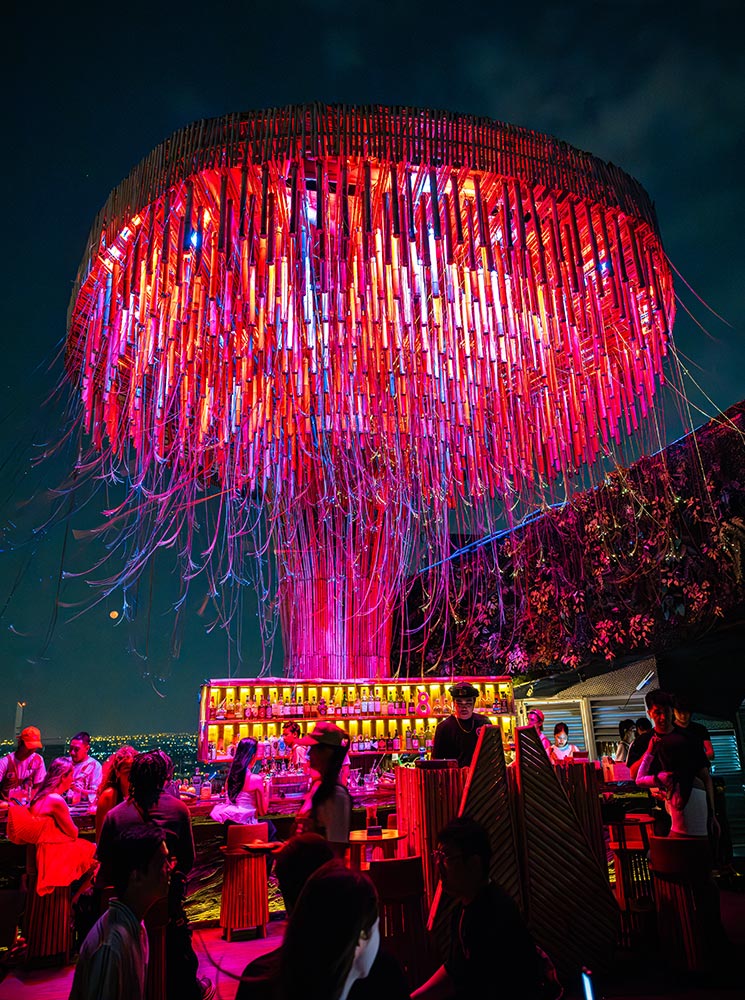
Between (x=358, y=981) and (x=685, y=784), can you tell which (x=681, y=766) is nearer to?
(x=685, y=784)

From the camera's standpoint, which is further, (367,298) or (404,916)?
(367,298)

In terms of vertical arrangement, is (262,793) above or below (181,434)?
below

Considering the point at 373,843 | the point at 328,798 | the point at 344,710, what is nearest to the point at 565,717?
the point at 344,710

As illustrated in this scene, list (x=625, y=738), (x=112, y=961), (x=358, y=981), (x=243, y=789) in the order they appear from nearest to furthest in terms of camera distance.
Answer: (x=358, y=981) < (x=112, y=961) < (x=243, y=789) < (x=625, y=738)

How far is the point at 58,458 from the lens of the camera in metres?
5.11

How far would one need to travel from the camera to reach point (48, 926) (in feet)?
12.0

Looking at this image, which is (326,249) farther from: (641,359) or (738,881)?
(738,881)

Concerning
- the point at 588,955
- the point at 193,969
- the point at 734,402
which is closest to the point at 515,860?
the point at 588,955

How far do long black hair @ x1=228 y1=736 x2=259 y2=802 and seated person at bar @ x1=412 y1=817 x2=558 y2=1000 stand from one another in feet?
10.1

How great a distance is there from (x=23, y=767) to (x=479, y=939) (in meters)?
4.70

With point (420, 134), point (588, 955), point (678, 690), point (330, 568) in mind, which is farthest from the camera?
point (330, 568)

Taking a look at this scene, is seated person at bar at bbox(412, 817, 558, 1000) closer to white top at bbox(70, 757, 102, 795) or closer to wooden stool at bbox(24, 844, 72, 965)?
wooden stool at bbox(24, 844, 72, 965)

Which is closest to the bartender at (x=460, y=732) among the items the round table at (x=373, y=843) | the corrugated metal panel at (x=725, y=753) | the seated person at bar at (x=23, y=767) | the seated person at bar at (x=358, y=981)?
the round table at (x=373, y=843)

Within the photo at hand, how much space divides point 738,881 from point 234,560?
16.7ft
